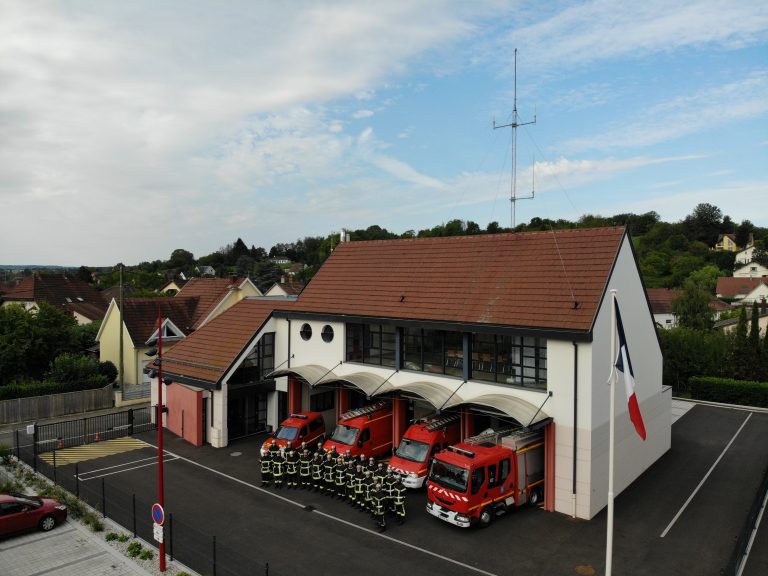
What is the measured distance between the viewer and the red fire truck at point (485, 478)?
1475 cm

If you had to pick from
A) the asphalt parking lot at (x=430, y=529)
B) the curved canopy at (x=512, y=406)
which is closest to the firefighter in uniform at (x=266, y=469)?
the asphalt parking lot at (x=430, y=529)

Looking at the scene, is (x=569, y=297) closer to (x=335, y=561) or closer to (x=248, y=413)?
(x=335, y=561)

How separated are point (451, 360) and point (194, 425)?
11.5m

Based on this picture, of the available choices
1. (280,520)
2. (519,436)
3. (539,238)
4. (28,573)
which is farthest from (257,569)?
(539,238)

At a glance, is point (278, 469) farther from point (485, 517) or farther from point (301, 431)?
point (485, 517)

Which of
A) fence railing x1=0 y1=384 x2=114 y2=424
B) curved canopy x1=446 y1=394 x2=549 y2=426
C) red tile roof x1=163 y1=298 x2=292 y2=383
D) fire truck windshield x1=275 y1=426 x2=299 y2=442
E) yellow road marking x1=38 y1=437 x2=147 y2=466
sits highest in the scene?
red tile roof x1=163 y1=298 x2=292 y2=383

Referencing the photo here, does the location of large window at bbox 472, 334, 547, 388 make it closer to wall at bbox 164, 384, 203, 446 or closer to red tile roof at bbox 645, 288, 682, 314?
wall at bbox 164, 384, 203, 446

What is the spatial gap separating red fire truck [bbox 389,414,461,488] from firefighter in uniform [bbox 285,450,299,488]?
333 centimetres

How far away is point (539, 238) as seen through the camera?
20.8 metres

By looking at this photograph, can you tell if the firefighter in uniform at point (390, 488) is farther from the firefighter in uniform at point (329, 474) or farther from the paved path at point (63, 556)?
the paved path at point (63, 556)

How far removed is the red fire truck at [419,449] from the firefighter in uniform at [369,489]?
1.62 meters

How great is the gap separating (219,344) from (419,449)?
1162 centimetres

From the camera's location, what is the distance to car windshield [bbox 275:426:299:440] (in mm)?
20391

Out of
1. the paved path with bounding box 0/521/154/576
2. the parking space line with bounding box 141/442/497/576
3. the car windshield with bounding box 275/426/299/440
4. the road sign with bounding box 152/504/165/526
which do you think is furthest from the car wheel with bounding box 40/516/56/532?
the car windshield with bounding box 275/426/299/440
